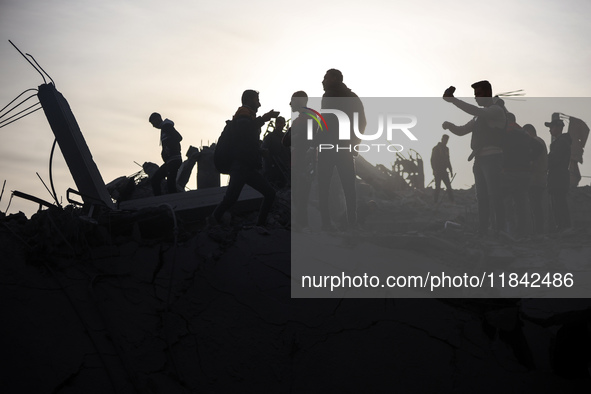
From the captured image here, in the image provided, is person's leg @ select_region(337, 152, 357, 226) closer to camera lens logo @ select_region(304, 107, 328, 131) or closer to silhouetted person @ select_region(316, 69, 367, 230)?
silhouetted person @ select_region(316, 69, 367, 230)

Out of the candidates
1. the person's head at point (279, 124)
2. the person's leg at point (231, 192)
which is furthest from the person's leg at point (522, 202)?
the person's leg at point (231, 192)

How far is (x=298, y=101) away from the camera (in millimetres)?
7289

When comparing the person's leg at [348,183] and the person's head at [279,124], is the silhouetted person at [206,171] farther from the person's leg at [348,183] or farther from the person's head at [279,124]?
the person's leg at [348,183]

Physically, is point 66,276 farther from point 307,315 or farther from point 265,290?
point 307,315

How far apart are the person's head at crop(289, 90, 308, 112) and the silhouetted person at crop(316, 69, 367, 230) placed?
0.32 m

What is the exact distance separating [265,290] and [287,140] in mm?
2107

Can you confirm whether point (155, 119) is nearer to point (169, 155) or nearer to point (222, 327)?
point (169, 155)

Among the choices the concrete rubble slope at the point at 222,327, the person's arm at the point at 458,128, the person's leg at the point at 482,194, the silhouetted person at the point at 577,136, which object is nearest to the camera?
the concrete rubble slope at the point at 222,327

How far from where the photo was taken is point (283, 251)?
19.8 ft

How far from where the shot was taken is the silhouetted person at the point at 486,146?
7250mm

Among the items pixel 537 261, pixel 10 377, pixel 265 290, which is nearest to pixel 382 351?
pixel 265 290

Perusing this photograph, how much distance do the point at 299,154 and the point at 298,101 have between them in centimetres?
60

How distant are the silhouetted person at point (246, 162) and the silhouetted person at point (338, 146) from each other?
24.9 inches

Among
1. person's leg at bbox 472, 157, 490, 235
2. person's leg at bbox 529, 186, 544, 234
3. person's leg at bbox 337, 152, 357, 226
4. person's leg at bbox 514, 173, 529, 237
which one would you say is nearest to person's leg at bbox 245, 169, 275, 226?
person's leg at bbox 337, 152, 357, 226
